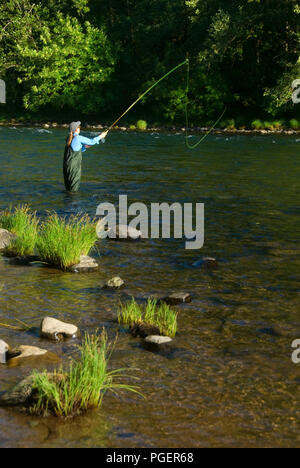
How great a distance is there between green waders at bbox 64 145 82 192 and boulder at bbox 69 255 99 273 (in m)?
6.77

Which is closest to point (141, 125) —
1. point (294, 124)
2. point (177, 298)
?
point (294, 124)

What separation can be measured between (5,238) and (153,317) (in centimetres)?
Result: 423

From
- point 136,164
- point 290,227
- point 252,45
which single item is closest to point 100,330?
point 290,227

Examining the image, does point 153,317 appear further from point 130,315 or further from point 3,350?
point 3,350

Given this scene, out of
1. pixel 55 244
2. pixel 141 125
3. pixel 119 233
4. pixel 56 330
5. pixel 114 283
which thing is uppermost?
pixel 141 125

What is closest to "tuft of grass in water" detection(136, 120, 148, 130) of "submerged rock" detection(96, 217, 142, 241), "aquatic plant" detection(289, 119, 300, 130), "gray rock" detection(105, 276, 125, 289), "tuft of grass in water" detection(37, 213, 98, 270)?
"aquatic plant" detection(289, 119, 300, 130)

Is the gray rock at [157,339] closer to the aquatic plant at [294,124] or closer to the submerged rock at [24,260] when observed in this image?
the submerged rock at [24,260]

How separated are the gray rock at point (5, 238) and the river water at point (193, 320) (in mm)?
566

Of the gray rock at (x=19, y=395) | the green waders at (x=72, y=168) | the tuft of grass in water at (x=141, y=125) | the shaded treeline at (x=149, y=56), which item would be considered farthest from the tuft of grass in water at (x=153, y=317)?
the tuft of grass in water at (x=141, y=125)

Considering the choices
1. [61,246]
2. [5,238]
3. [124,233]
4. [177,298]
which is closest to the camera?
[177,298]

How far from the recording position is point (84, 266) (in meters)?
9.49

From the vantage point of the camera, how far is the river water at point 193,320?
4941 mm

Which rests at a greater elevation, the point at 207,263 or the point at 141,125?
the point at 141,125

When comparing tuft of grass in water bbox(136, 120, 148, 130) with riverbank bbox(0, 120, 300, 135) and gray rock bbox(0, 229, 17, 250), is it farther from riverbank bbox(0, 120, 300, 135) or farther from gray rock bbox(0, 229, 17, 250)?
gray rock bbox(0, 229, 17, 250)
